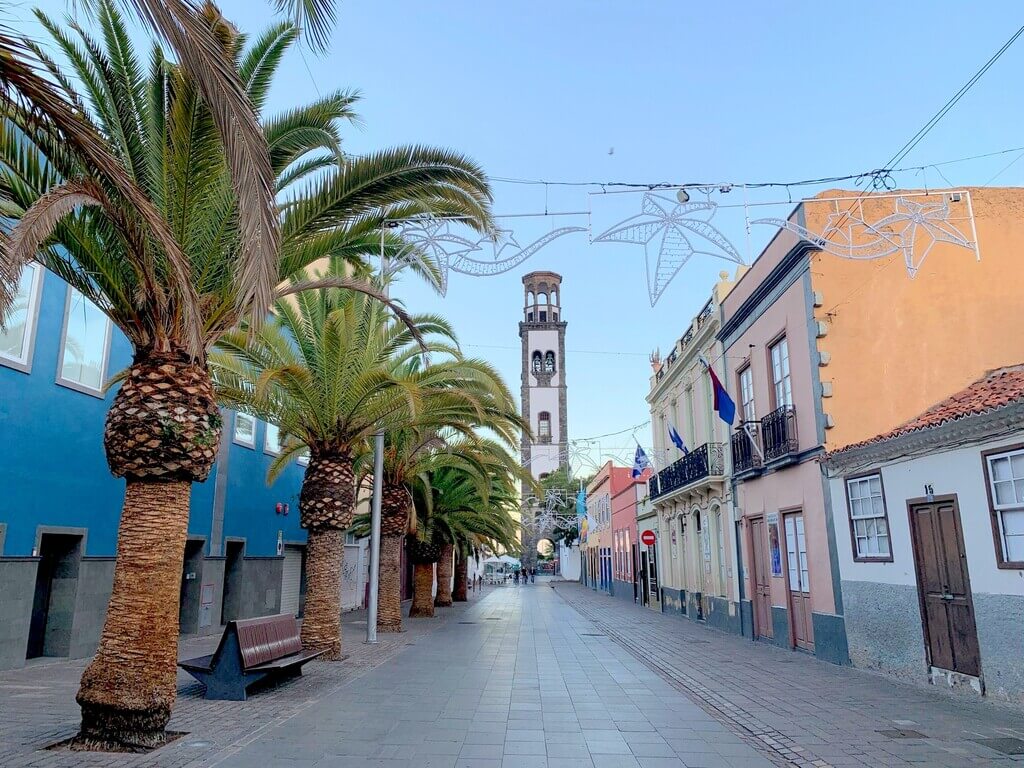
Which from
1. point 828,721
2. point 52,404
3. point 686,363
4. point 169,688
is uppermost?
point 686,363

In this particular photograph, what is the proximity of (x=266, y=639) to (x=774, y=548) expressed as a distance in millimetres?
10650

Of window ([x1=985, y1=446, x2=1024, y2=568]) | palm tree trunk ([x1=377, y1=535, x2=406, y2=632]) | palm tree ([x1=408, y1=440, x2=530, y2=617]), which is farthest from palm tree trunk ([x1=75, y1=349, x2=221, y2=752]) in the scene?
palm tree ([x1=408, y1=440, x2=530, y2=617])

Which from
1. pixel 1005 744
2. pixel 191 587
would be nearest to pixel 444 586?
pixel 191 587

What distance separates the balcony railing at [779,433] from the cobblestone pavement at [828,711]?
3773mm

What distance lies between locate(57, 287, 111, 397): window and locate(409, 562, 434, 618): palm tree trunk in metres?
12.0

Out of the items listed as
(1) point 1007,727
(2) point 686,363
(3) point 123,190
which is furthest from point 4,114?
(2) point 686,363

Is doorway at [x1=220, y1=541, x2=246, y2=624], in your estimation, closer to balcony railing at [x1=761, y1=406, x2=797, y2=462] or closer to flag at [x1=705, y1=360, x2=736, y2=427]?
flag at [x1=705, y1=360, x2=736, y2=427]

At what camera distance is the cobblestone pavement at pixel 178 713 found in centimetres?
603

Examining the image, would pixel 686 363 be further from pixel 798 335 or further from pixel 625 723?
pixel 625 723

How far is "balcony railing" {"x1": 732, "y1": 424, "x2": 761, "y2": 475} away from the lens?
15850 millimetres

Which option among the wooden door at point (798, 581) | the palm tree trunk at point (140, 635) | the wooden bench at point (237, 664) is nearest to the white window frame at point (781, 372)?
the wooden door at point (798, 581)

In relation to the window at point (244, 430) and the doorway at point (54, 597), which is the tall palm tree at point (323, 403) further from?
the window at point (244, 430)

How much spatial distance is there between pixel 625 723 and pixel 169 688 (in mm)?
4531

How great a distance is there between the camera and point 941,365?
1308 cm
